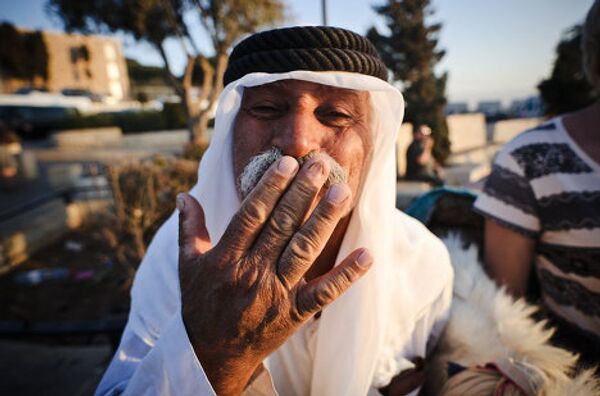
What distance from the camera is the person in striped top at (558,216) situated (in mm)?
1642

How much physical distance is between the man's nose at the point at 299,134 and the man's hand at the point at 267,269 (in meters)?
0.25

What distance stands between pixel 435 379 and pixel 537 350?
1.49ft

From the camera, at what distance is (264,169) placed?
3.74ft

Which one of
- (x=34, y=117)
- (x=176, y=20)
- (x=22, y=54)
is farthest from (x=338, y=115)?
(x=22, y=54)

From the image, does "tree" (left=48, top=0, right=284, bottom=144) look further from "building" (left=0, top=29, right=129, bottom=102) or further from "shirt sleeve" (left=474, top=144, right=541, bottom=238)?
"building" (left=0, top=29, right=129, bottom=102)

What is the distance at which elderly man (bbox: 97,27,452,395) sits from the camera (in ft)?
2.96

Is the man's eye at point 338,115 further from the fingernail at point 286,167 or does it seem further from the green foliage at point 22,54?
the green foliage at point 22,54

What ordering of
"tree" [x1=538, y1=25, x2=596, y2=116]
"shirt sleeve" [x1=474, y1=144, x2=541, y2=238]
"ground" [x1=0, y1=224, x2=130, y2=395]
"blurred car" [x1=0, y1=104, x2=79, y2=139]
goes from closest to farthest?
"shirt sleeve" [x1=474, y1=144, x2=541, y2=238], "ground" [x1=0, y1=224, x2=130, y2=395], "tree" [x1=538, y1=25, x2=596, y2=116], "blurred car" [x1=0, y1=104, x2=79, y2=139]

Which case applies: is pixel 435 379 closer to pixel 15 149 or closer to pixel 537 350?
pixel 537 350

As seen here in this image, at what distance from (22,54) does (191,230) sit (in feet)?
202

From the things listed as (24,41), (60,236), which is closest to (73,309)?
(60,236)

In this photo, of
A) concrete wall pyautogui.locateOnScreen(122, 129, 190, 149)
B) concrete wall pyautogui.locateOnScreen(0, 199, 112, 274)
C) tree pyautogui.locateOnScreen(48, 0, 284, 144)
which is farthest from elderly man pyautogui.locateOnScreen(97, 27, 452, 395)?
concrete wall pyautogui.locateOnScreen(122, 129, 190, 149)

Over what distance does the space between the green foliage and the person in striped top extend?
199 feet

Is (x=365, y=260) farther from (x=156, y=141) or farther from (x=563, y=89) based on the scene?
(x=156, y=141)
